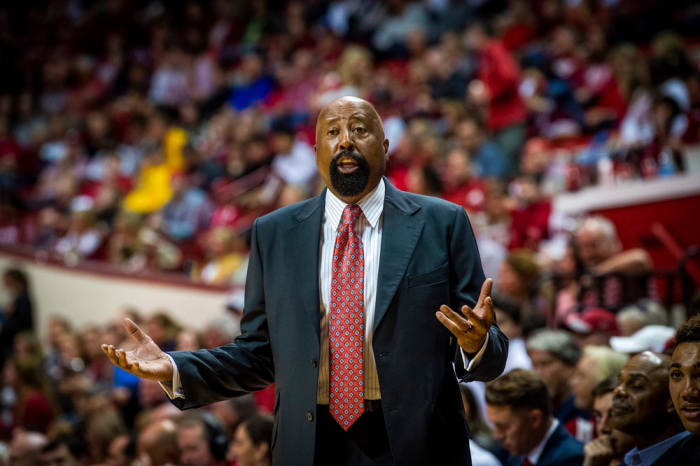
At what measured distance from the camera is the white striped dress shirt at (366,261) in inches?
101

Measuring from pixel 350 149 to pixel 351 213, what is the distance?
19 centimetres

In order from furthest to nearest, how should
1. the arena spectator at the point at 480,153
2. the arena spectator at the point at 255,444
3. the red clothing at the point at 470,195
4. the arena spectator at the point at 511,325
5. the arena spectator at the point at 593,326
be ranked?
the arena spectator at the point at 480,153, the red clothing at the point at 470,195, the arena spectator at the point at 593,326, the arena spectator at the point at 511,325, the arena spectator at the point at 255,444

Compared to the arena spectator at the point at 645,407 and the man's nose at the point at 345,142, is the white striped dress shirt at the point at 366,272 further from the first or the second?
the arena spectator at the point at 645,407

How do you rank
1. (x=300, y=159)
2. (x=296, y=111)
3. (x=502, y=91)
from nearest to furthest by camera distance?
1. (x=502, y=91)
2. (x=300, y=159)
3. (x=296, y=111)

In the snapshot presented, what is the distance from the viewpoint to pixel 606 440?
346 cm

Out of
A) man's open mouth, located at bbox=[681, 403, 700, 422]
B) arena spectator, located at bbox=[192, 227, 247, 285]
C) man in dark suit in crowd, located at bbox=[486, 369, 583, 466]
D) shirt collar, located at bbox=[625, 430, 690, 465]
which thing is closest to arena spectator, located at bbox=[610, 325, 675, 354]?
man in dark suit in crowd, located at bbox=[486, 369, 583, 466]

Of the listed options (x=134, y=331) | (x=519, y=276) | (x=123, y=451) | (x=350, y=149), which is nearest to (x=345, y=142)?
(x=350, y=149)

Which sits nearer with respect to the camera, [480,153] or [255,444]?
[255,444]

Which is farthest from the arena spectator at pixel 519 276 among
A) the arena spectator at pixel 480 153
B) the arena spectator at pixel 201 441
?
the arena spectator at pixel 480 153

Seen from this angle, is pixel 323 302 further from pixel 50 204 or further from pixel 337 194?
pixel 50 204

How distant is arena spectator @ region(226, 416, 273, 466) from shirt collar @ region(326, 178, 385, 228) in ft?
5.66

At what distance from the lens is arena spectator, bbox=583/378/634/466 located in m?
3.37

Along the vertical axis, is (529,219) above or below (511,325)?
above

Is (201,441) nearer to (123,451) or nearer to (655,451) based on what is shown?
(123,451)
